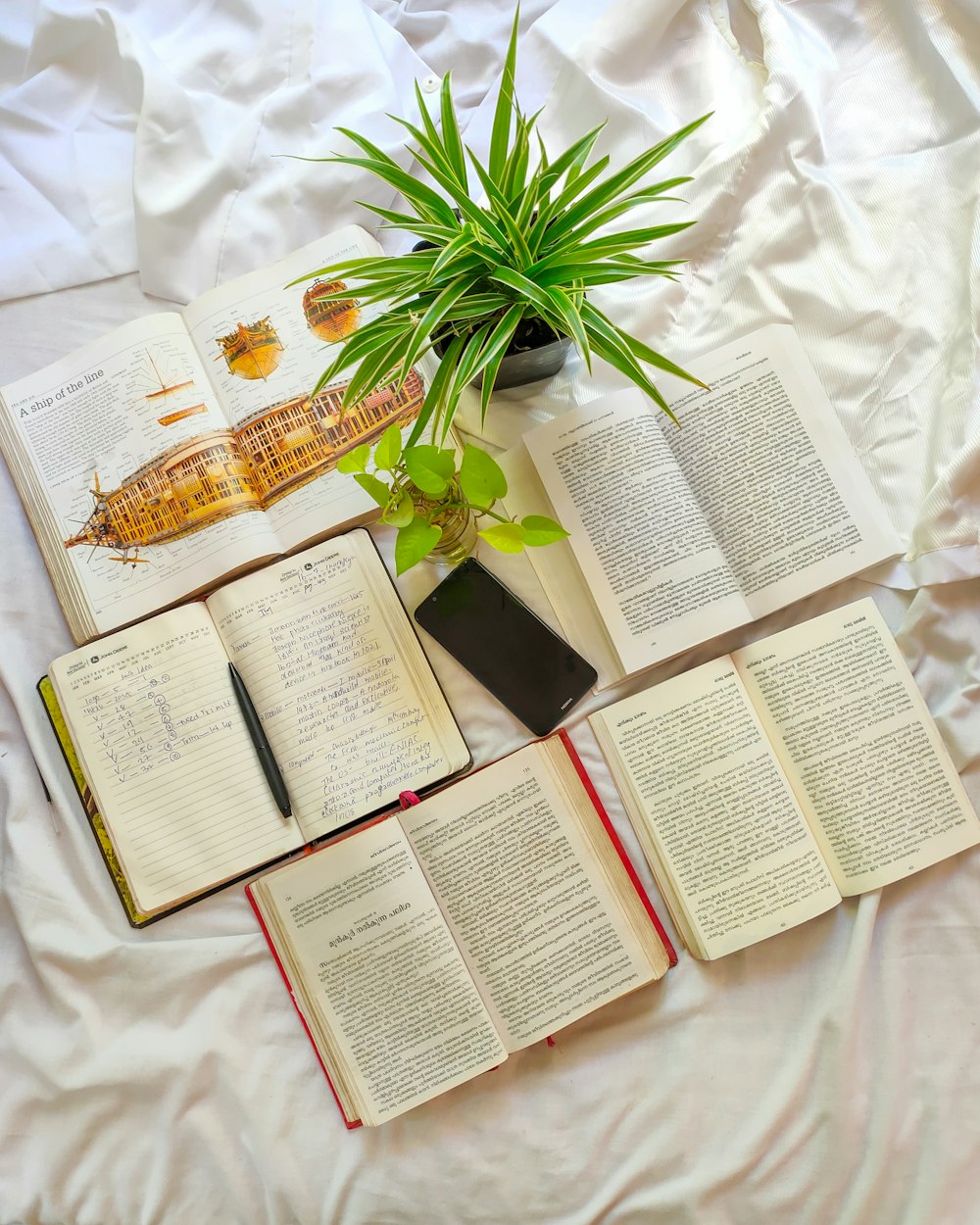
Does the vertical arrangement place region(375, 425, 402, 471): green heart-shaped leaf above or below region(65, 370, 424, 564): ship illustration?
below

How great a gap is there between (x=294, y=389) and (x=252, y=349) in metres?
0.07

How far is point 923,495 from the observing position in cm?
94

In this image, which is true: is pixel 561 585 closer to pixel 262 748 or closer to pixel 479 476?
pixel 479 476

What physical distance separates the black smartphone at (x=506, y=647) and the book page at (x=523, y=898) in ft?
0.20

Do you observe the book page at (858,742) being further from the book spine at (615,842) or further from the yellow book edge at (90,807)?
the yellow book edge at (90,807)

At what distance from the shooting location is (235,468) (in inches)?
38.1

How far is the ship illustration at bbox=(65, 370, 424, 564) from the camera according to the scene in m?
0.96

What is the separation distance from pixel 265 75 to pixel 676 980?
1061 millimetres

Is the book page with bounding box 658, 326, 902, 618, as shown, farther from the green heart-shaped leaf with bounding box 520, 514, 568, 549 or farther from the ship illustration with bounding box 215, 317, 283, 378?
the ship illustration with bounding box 215, 317, 283, 378

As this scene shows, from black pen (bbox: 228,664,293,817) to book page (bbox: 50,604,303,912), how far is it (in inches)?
0.5

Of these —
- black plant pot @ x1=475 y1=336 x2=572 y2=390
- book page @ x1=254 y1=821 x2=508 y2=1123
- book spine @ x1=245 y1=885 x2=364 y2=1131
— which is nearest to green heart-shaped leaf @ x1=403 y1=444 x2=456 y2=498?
black plant pot @ x1=475 y1=336 x2=572 y2=390

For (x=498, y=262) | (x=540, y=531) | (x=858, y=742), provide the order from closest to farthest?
(x=498, y=262) → (x=540, y=531) → (x=858, y=742)

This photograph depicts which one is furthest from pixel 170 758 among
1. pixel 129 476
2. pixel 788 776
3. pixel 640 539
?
pixel 788 776

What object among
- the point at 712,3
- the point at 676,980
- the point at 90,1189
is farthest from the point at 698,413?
the point at 90,1189
